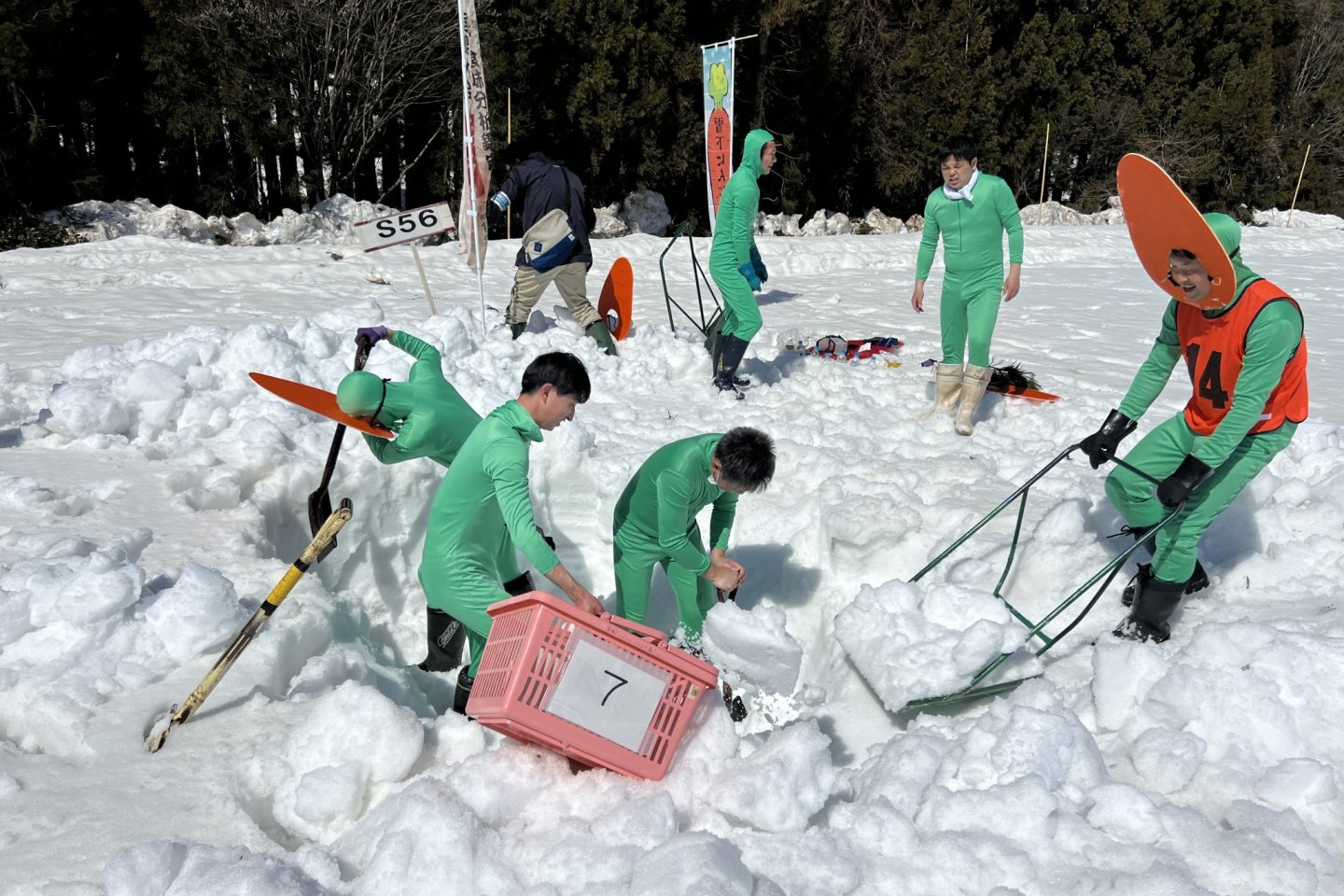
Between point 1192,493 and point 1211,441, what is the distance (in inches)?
10.4

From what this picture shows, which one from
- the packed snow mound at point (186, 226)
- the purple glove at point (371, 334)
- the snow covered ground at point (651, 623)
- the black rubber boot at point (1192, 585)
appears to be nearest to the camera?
the snow covered ground at point (651, 623)

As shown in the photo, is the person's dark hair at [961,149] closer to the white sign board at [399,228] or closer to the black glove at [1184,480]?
the black glove at [1184,480]

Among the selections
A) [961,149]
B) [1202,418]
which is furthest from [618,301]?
[1202,418]

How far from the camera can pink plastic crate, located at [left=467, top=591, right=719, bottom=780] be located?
8.03 feet

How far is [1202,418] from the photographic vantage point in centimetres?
338

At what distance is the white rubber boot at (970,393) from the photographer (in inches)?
226

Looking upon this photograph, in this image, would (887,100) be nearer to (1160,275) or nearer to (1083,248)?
(1083,248)

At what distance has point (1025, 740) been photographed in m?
2.69

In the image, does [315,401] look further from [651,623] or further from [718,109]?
[718,109]

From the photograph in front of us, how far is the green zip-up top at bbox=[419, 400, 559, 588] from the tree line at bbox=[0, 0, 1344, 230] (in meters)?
12.7

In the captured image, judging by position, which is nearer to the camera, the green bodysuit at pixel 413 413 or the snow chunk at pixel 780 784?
the snow chunk at pixel 780 784

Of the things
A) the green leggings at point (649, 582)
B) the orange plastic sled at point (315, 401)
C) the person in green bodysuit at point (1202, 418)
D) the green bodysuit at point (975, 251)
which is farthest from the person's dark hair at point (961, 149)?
the orange plastic sled at point (315, 401)

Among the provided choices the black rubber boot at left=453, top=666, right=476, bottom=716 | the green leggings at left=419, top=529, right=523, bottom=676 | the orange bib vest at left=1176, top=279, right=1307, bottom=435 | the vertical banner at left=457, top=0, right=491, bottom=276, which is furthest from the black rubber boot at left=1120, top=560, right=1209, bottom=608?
the vertical banner at left=457, top=0, right=491, bottom=276

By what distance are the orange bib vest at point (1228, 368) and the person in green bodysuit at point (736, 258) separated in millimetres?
3431
